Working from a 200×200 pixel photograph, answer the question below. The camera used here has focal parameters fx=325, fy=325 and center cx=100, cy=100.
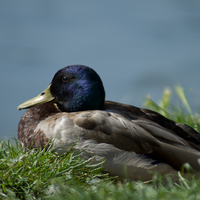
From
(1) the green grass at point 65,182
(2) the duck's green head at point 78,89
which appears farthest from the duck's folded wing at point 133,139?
(2) the duck's green head at point 78,89

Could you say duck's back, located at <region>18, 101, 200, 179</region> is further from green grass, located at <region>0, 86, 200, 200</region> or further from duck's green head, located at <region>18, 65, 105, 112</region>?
duck's green head, located at <region>18, 65, 105, 112</region>

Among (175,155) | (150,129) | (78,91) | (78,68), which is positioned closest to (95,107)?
(78,91)

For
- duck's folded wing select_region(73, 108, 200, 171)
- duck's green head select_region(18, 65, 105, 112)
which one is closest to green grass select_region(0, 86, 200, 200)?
duck's folded wing select_region(73, 108, 200, 171)

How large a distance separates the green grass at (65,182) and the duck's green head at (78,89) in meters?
0.71

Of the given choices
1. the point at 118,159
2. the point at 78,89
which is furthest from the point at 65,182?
the point at 78,89

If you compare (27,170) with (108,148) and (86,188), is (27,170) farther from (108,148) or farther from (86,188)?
(108,148)

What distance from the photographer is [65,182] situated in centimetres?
Result: 258

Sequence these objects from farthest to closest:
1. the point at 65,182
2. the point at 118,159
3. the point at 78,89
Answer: the point at 78,89 < the point at 118,159 < the point at 65,182

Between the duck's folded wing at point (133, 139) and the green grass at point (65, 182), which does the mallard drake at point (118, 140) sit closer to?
the duck's folded wing at point (133, 139)

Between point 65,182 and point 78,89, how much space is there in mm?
1281

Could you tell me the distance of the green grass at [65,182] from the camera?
2225mm

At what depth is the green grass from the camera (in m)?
2.22

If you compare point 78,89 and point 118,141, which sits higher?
point 78,89

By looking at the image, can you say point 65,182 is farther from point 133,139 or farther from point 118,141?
point 133,139
